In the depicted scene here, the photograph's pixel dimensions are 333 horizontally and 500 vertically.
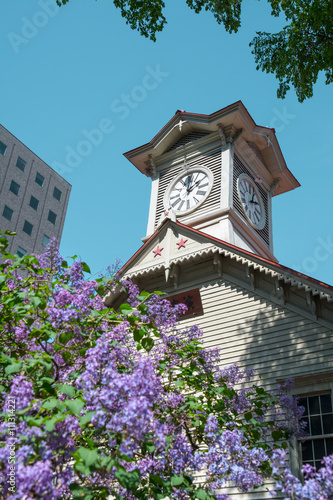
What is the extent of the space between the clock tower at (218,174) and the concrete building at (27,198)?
110 feet

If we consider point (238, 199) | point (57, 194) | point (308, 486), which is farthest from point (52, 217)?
point (308, 486)

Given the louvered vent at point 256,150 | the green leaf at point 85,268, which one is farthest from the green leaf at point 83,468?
the louvered vent at point 256,150

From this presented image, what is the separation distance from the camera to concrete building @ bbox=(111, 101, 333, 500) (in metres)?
12.5

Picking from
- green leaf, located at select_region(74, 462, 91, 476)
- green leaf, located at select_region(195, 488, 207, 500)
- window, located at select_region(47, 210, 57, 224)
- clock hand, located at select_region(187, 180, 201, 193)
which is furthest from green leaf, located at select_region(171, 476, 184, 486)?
window, located at select_region(47, 210, 57, 224)

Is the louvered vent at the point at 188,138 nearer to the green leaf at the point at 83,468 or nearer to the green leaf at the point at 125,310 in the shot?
the green leaf at the point at 125,310

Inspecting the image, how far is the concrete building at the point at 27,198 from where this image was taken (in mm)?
55000

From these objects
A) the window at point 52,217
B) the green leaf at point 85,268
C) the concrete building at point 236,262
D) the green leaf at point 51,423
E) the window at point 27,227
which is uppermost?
the window at point 52,217

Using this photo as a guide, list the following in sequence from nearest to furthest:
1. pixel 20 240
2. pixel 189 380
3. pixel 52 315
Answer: pixel 52 315, pixel 189 380, pixel 20 240

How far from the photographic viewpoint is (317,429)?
38.1 ft

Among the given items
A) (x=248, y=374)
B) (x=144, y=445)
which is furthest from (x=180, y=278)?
(x=144, y=445)

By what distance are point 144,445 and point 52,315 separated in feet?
8.13

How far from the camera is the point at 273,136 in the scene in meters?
23.6

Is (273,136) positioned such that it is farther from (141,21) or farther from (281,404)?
(281,404)

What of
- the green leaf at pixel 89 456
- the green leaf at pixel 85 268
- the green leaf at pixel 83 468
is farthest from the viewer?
the green leaf at pixel 85 268
